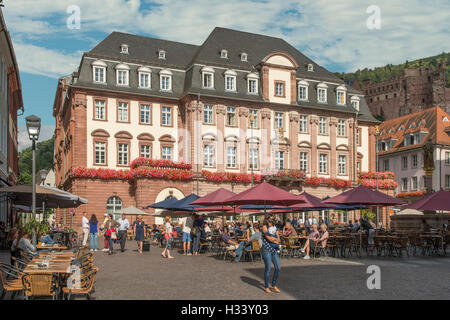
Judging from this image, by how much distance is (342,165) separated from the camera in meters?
57.8

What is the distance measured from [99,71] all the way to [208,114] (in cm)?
1005

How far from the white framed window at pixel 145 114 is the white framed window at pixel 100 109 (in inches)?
130

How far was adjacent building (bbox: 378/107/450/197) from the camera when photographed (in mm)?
70312

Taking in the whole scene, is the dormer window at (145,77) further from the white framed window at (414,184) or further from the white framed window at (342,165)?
the white framed window at (414,184)

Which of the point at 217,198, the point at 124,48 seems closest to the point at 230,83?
the point at 124,48

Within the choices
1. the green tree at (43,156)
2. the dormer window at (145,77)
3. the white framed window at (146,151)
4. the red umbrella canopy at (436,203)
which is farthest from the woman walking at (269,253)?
the green tree at (43,156)

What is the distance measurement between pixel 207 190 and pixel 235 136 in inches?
229

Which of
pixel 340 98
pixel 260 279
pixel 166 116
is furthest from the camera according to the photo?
pixel 340 98

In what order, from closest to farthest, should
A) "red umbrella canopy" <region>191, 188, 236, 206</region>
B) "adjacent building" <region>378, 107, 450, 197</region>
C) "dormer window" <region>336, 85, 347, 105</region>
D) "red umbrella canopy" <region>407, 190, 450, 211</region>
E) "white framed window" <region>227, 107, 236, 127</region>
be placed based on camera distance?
"red umbrella canopy" <region>407, 190, 450, 211</region>
"red umbrella canopy" <region>191, 188, 236, 206</region>
"white framed window" <region>227, 107, 236, 127</region>
"dormer window" <region>336, 85, 347, 105</region>
"adjacent building" <region>378, 107, 450, 197</region>

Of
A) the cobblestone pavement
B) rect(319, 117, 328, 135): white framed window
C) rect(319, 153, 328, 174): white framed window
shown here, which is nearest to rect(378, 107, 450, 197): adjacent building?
rect(319, 153, 328, 174): white framed window

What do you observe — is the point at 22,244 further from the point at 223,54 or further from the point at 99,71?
the point at 223,54

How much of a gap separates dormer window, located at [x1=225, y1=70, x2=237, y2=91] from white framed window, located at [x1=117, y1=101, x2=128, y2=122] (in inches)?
367

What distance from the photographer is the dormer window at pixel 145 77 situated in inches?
1955

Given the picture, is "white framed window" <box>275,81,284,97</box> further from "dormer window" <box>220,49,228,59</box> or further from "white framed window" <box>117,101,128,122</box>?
"white framed window" <box>117,101,128,122</box>
